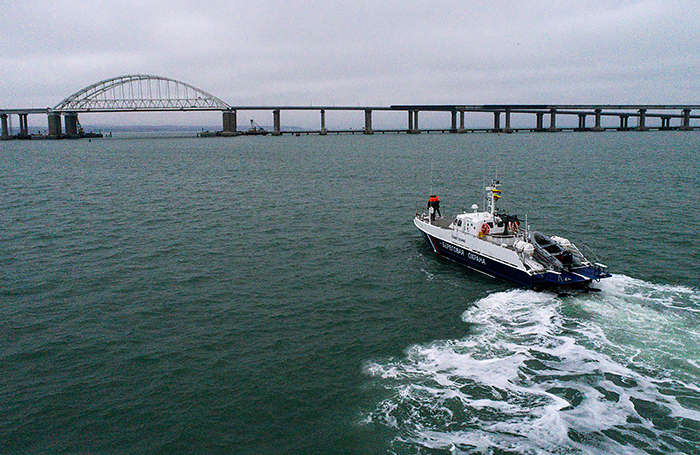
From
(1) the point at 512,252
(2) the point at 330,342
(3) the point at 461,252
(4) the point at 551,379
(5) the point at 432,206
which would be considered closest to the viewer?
(4) the point at 551,379

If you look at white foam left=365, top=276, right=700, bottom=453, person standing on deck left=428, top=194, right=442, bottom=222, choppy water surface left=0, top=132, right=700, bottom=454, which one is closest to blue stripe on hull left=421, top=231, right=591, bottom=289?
choppy water surface left=0, top=132, right=700, bottom=454

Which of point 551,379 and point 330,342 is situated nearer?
point 551,379

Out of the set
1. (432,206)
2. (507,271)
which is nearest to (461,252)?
(507,271)

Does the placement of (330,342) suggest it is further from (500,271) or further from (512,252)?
(500,271)

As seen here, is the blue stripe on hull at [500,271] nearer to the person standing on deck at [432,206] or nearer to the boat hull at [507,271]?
the boat hull at [507,271]

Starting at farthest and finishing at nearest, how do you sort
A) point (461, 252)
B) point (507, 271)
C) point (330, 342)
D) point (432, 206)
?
1. point (432, 206)
2. point (461, 252)
3. point (507, 271)
4. point (330, 342)

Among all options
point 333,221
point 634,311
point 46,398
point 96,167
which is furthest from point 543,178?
point 96,167

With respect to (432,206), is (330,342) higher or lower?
lower

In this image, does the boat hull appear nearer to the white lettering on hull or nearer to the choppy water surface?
the white lettering on hull
